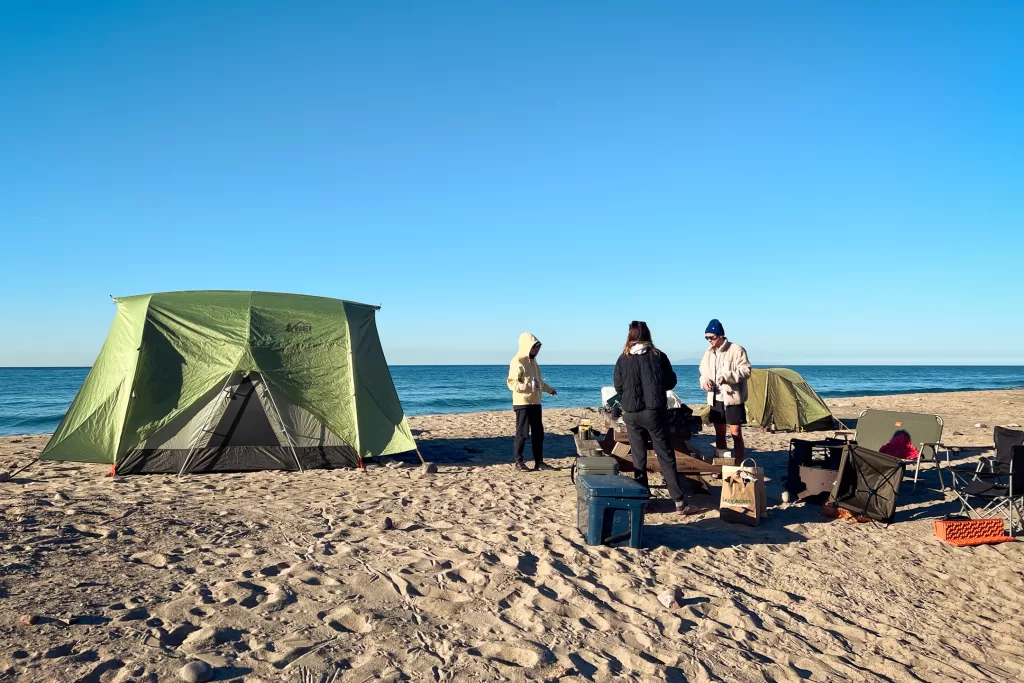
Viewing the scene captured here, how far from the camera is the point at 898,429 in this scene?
8.66m

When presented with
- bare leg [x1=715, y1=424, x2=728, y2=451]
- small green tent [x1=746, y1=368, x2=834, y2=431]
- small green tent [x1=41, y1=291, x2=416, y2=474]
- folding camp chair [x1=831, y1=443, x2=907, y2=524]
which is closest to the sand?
folding camp chair [x1=831, y1=443, x2=907, y2=524]

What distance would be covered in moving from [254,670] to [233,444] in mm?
6114

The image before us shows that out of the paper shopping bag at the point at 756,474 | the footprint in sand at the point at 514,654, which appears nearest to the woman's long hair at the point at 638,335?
the paper shopping bag at the point at 756,474

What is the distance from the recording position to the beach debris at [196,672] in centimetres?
313

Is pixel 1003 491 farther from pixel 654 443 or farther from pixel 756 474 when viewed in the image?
pixel 654 443

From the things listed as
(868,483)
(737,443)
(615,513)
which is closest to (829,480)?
(868,483)

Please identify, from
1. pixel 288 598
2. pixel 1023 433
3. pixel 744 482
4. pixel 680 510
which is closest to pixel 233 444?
pixel 288 598

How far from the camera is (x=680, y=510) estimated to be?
6.59 meters

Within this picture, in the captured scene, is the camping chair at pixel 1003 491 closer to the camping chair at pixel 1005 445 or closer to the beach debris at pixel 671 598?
the camping chair at pixel 1005 445

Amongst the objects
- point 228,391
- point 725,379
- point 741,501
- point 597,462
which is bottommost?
point 741,501

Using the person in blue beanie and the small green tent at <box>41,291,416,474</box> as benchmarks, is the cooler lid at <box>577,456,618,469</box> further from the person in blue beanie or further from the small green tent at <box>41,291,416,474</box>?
the small green tent at <box>41,291,416,474</box>

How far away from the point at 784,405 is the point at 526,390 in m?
7.53

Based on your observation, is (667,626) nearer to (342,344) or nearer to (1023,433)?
(1023,433)

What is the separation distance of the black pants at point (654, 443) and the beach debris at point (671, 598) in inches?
75.2
